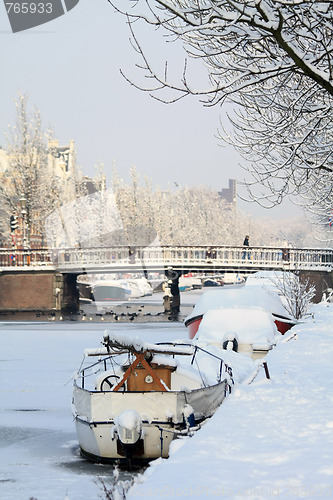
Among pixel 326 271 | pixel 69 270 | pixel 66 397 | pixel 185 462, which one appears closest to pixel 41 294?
pixel 69 270

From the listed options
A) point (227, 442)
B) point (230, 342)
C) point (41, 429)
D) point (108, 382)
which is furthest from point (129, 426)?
point (230, 342)

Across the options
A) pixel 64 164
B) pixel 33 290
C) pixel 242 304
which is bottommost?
pixel 33 290

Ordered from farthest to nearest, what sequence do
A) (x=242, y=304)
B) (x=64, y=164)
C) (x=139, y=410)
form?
(x=64, y=164), (x=242, y=304), (x=139, y=410)

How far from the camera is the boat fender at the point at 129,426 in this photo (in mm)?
8391

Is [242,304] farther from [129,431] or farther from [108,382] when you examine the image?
[129,431]

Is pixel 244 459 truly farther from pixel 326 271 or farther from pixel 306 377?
pixel 326 271

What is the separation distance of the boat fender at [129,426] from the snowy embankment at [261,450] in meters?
1.28

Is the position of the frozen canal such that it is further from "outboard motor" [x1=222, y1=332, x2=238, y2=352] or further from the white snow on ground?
"outboard motor" [x1=222, y1=332, x2=238, y2=352]

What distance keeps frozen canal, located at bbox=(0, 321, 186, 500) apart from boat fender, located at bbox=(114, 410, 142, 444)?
0.50 m

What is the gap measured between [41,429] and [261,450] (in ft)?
20.9

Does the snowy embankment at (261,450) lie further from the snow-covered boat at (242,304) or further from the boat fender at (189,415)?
the snow-covered boat at (242,304)

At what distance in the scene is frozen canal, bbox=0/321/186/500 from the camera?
7875 millimetres

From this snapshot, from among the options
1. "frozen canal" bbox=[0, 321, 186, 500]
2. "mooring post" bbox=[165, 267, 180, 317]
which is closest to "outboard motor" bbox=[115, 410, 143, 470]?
"frozen canal" bbox=[0, 321, 186, 500]

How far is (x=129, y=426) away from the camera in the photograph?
27.5 ft
